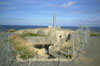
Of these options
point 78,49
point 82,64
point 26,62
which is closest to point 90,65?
point 82,64

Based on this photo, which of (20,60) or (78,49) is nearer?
(20,60)

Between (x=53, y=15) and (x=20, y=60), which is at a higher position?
(x=53, y=15)

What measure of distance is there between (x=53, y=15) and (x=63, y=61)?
1877cm

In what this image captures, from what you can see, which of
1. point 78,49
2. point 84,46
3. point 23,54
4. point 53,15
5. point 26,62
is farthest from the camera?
point 53,15

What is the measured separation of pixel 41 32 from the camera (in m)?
18.7

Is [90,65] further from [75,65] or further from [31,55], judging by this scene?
[31,55]

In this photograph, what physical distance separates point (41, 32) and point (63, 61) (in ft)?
40.4

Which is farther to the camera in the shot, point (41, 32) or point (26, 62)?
point (41, 32)

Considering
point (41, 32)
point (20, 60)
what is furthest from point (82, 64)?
point (41, 32)

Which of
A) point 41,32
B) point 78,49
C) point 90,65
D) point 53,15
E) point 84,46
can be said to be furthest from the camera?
point 53,15

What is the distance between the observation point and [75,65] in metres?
6.21

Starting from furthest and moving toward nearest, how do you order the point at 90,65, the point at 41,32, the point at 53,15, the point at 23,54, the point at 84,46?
the point at 53,15
the point at 41,32
the point at 84,46
the point at 23,54
the point at 90,65

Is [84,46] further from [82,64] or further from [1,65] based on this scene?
[1,65]

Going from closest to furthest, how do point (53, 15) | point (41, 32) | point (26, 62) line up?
point (26, 62) → point (41, 32) → point (53, 15)
